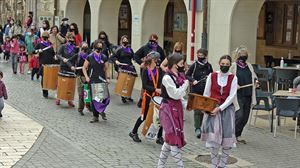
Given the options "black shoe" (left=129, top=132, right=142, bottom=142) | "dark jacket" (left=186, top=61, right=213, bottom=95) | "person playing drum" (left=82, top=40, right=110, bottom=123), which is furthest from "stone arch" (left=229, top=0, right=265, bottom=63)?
"black shoe" (left=129, top=132, right=142, bottom=142)

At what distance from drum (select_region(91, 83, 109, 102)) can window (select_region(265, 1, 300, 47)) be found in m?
10.5

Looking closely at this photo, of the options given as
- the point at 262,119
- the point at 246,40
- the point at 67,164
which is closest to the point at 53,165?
the point at 67,164

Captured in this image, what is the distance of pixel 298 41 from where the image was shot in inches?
763

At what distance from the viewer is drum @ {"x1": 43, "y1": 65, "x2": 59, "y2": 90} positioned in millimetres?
13711

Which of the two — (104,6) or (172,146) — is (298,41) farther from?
(172,146)

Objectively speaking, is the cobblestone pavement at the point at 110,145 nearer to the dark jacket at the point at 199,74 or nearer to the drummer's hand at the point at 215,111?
the dark jacket at the point at 199,74

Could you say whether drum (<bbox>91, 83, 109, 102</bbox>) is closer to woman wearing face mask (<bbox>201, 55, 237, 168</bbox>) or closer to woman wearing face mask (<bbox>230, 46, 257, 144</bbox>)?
woman wearing face mask (<bbox>230, 46, 257, 144</bbox>)

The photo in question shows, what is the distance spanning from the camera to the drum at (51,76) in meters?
13.7

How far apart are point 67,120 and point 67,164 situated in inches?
136

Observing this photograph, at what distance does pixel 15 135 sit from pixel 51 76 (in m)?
4.08

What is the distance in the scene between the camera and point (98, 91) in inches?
432

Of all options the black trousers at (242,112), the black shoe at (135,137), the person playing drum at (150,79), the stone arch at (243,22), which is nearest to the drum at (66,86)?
the black shoe at (135,137)

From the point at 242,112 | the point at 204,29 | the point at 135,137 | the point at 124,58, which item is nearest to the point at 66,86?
the point at 124,58

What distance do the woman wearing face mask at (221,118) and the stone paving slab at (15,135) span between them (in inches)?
111
